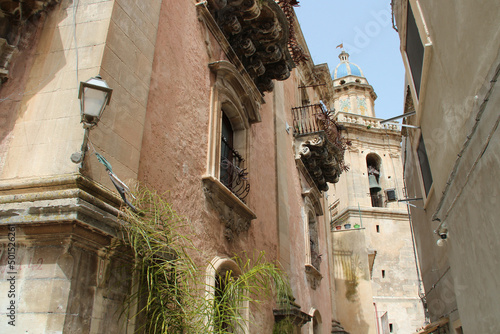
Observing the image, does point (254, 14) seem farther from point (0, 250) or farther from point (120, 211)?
point (0, 250)

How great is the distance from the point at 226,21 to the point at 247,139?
2.18 meters

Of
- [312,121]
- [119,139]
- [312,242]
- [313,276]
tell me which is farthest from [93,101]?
[312,121]

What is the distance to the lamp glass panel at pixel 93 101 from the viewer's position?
3.64 meters

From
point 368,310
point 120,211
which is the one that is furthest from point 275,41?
point 368,310

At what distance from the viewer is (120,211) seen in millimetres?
3797

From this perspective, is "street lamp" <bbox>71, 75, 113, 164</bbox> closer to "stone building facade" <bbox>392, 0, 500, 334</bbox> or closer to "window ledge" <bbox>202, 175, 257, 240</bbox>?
"window ledge" <bbox>202, 175, 257, 240</bbox>

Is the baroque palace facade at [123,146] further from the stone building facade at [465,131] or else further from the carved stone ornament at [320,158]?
the stone building facade at [465,131]

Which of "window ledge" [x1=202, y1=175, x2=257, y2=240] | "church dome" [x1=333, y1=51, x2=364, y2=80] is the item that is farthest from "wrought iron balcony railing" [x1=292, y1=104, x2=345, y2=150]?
"church dome" [x1=333, y1=51, x2=364, y2=80]

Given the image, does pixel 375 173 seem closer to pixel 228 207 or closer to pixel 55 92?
pixel 228 207

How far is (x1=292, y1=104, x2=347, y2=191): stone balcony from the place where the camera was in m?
13.0

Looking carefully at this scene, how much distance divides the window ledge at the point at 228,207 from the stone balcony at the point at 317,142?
570 centimetres

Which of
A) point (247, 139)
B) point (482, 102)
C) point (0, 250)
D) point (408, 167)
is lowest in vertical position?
point (0, 250)

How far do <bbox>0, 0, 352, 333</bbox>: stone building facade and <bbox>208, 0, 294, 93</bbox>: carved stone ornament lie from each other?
0.08 ft

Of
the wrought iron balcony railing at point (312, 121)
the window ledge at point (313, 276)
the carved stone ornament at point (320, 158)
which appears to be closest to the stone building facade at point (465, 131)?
the window ledge at point (313, 276)
